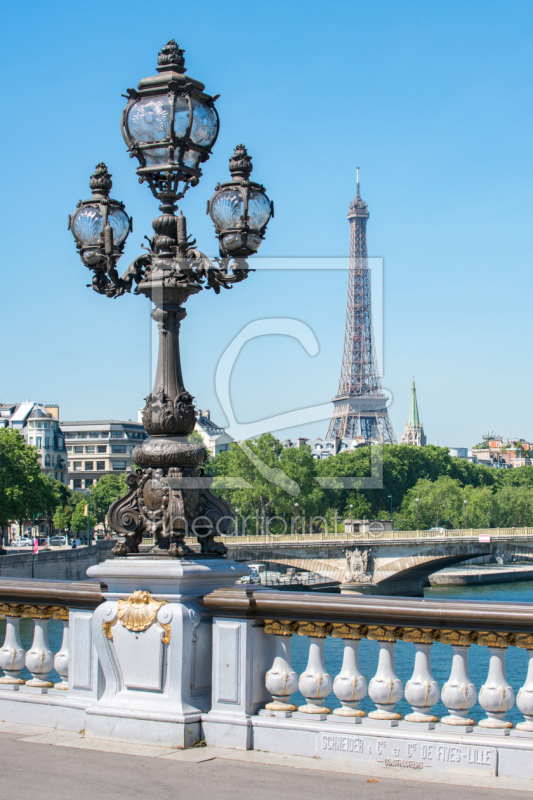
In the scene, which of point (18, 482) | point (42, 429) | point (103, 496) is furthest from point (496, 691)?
point (42, 429)

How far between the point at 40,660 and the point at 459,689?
3.41 m

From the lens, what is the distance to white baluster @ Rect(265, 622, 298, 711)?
22.0ft

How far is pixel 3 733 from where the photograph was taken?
7320mm

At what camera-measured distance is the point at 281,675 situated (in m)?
6.71

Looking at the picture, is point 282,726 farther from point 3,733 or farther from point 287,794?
point 3,733

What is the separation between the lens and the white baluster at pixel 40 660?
7715 millimetres

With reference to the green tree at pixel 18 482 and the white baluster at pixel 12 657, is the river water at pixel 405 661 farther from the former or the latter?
the green tree at pixel 18 482

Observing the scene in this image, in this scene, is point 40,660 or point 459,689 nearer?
point 459,689

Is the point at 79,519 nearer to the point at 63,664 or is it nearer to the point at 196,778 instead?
the point at 63,664

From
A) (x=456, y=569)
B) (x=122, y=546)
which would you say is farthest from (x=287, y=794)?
(x=456, y=569)

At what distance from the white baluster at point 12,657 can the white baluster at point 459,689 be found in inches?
141

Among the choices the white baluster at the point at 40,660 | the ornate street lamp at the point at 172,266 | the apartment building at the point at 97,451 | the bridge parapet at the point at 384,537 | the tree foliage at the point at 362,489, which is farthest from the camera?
the apartment building at the point at 97,451

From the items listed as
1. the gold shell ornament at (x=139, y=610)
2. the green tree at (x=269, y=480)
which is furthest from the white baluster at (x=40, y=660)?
the green tree at (x=269, y=480)

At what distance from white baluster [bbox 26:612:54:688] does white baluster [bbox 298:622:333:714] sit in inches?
86.8
